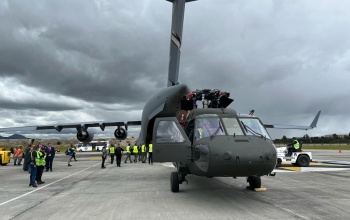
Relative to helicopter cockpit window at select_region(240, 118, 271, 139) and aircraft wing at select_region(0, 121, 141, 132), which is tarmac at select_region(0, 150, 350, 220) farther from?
aircraft wing at select_region(0, 121, 141, 132)

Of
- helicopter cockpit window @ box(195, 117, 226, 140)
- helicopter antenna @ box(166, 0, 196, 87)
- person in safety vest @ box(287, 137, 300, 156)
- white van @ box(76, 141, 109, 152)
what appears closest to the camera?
helicopter cockpit window @ box(195, 117, 226, 140)

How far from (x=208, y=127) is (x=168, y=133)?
1157 mm

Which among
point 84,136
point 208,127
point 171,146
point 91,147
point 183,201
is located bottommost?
point 183,201

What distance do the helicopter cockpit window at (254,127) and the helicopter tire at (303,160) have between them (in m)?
11.1

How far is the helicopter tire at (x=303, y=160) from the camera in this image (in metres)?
18.2

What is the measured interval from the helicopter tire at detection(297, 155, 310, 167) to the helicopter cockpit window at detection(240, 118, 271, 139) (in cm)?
1113

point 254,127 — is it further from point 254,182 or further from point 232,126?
point 254,182

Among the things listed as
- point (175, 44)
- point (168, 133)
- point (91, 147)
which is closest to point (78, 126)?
Result: point (175, 44)

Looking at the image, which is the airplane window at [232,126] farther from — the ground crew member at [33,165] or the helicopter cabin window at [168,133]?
the ground crew member at [33,165]

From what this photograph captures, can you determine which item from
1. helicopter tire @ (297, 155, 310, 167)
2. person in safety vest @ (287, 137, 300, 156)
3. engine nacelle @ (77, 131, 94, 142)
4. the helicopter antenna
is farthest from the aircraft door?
engine nacelle @ (77, 131, 94, 142)

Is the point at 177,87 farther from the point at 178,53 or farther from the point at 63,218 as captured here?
the point at 63,218

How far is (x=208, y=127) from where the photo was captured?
8.45 metres

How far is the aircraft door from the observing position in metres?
8.49

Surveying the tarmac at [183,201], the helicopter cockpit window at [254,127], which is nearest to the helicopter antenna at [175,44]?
the tarmac at [183,201]
